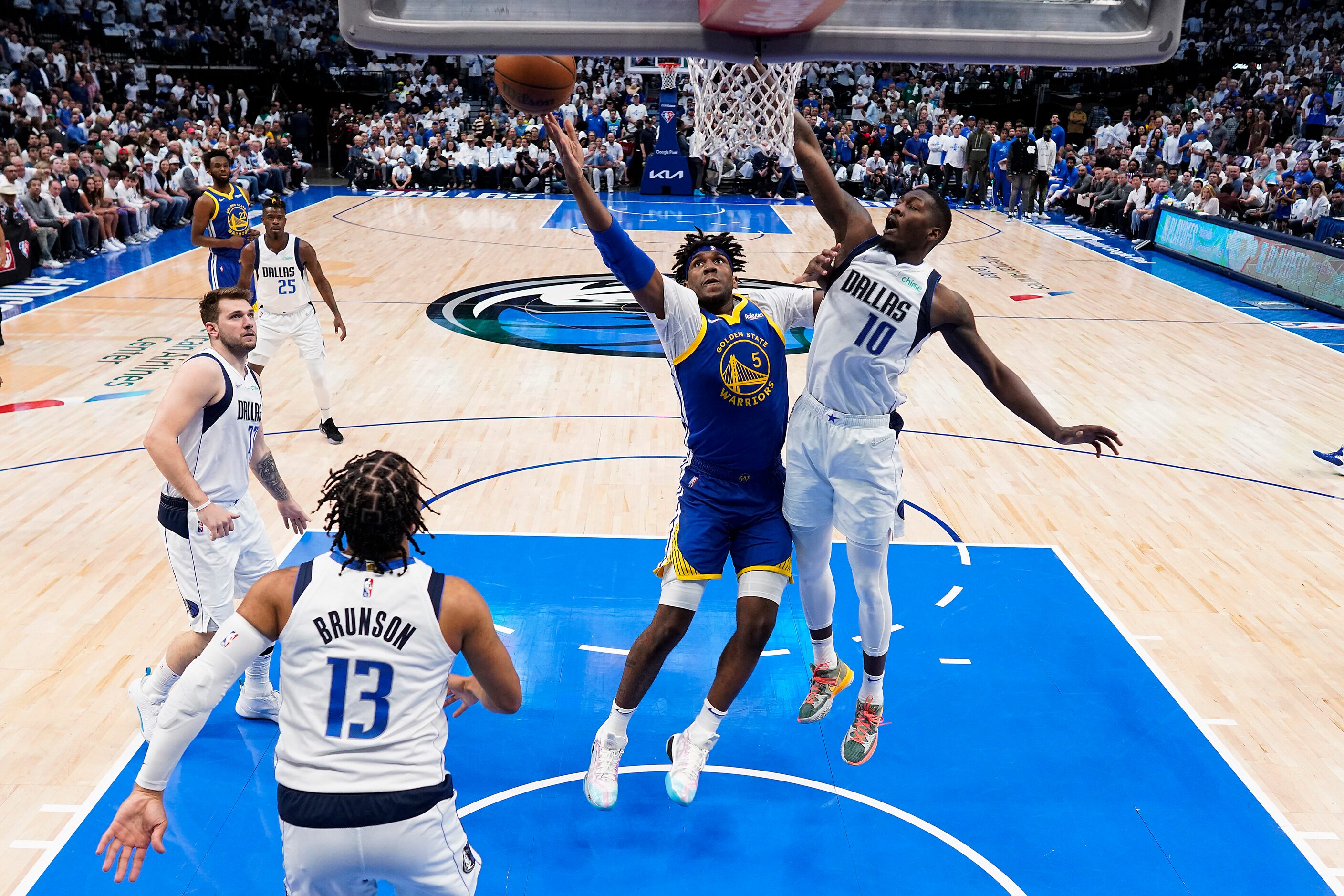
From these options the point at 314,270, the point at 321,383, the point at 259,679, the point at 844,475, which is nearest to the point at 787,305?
the point at 844,475

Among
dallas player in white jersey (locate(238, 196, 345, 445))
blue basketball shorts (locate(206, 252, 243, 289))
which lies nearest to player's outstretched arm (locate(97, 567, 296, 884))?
dallas player in white jersey (locate(238, 196, 345, 445))

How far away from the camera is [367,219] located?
18922 millimetres

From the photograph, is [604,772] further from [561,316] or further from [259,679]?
[561,316]

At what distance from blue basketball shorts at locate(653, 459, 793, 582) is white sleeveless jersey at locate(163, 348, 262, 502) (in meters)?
1.76

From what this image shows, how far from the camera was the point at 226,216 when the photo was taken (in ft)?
28.7

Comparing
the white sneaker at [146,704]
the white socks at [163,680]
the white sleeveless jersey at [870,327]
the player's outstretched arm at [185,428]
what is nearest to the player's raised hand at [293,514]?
the player's outstretched arm at [185,428]

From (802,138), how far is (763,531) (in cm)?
154

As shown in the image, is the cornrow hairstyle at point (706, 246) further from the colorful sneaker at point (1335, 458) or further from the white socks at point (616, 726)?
the colorful sneaker at point (1335, 458)

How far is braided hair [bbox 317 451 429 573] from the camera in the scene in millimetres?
2588

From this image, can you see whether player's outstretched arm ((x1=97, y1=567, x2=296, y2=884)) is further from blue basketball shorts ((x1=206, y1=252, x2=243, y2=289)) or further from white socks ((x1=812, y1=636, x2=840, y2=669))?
blue basketball shorts ((x1=206, y1=252, x2=243, y2=289))

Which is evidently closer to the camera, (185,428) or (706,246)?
(185,428)

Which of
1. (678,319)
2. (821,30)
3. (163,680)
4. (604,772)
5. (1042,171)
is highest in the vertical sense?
(821,30)

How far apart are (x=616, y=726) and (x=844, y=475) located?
1.31m

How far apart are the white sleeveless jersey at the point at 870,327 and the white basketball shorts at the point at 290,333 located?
4927 millimetres
